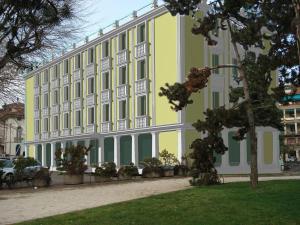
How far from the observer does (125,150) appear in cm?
4806

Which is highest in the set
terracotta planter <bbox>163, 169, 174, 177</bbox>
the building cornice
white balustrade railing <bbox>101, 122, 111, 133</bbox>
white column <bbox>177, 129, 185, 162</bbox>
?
the building cornice

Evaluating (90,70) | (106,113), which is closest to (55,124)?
(90,70)

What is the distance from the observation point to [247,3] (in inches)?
737

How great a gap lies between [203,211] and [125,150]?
34.5 meters

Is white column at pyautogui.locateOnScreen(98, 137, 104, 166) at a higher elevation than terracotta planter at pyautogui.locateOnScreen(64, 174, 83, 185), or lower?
higher

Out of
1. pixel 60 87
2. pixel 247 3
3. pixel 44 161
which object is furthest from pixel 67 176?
pixel 44 161

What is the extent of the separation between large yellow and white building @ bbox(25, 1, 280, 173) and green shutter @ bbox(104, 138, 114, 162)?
0.30ft

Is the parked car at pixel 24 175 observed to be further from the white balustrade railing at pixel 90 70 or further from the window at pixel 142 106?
the white balustrade railing at pixel 90 70

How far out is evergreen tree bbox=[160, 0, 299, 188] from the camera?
64.2 ft

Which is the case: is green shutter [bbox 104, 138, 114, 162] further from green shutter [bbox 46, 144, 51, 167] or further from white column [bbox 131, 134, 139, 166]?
green shutter [bbox 46, 144, 51, 167]

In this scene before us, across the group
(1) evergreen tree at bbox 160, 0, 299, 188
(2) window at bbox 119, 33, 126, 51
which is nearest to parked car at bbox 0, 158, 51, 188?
(1) evergreen tree at bbox 160, 0, 299, 188

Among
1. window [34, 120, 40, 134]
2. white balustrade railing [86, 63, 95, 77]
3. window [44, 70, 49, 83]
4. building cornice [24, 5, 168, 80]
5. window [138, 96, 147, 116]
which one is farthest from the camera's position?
window [34, 120, 40, 134]

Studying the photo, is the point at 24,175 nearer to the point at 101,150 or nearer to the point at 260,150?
the point at 101,150

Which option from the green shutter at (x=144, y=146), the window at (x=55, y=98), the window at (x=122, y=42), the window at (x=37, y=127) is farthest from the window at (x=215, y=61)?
the window at (x=37, y=127)
